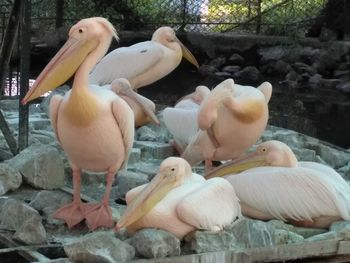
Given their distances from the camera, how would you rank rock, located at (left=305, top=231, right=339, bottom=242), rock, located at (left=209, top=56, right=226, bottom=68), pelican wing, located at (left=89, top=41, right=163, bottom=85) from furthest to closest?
rock, located at (left=209, top=56, right=226, bottom=68) < pelican wing, located at (left=89, top=41, right=163, bottom=85) < rock, located at (left=305, top=231, right=339, bottom=242)

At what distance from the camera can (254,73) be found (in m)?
12.6

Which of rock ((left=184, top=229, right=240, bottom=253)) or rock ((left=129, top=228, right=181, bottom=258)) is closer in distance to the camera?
rock ((left=129, top=228, right=181, bottom=258))

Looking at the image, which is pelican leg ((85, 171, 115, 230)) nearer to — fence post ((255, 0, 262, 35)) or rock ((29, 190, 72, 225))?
rock ((29, 190, 72, 225))

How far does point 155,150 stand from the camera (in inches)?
201

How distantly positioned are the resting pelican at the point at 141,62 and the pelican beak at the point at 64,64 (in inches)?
80.3

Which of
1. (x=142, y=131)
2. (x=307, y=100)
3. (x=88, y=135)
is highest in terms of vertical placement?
(x=88, y=135)

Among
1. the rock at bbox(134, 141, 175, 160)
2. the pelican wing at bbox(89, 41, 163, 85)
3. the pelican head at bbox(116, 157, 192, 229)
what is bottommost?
the rock at bbox(134, 141, 175, 160)

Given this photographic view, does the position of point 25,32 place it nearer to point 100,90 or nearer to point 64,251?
point 100,90

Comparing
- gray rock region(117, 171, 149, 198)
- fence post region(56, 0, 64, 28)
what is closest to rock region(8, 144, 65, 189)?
gray rock region(117, 171, 149, 198)

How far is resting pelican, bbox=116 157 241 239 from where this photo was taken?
10.9 feet

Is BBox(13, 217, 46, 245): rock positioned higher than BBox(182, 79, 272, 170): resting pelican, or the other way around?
BBox(182, 79, 272, 170): resting pelican

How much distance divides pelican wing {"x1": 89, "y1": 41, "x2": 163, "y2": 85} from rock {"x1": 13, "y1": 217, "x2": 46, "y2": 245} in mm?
2516

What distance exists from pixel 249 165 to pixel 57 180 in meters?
0.96

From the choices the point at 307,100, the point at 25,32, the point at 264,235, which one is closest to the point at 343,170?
the point at 264,235
